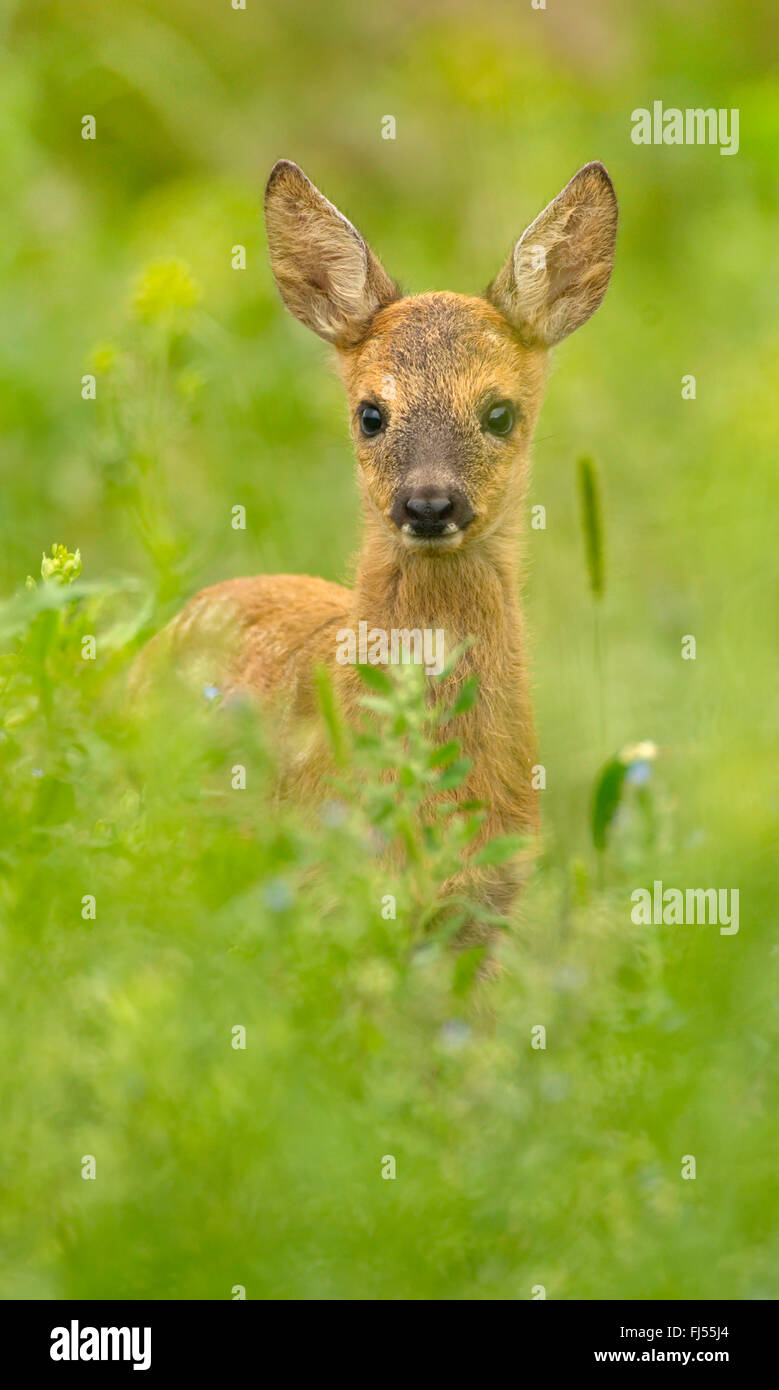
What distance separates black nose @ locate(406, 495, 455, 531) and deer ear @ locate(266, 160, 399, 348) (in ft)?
3.27

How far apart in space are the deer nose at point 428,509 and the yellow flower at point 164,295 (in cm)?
122

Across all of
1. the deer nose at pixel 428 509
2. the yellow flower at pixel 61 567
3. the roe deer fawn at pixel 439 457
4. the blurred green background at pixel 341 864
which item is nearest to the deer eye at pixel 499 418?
the roe deer fawn at pixel 439 457

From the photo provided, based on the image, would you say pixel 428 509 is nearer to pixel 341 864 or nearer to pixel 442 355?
pixel 442 355

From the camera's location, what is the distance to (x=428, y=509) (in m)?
5.60

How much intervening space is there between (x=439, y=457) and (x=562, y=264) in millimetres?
1084

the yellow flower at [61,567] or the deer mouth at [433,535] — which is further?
the deer mouth at [433,535]

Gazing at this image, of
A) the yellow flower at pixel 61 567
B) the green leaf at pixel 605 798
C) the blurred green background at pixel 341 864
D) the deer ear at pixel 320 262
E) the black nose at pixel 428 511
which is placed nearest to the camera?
the blurred green background at pixel 341 864

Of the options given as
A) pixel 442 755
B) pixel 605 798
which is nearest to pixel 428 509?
pixel 605 798

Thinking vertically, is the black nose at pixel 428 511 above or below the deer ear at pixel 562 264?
below

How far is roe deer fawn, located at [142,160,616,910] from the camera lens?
5828 mm

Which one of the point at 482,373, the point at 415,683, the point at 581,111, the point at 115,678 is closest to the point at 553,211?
the point at 482,373

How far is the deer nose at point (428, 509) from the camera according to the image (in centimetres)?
560

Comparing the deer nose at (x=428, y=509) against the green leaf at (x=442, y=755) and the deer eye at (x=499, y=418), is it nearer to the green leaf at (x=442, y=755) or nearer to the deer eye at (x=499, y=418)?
the deer eye at (x=499, y=418)
